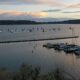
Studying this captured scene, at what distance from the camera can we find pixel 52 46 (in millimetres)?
53531

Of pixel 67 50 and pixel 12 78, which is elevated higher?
pixel 12 78

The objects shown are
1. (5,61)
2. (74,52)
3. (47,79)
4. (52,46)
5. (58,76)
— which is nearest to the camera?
(47,79)

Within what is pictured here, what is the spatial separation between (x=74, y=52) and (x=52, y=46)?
9.69m

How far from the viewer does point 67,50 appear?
46.6 meters

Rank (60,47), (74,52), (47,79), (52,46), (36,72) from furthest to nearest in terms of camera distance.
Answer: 1. (52,46)
2. (60,47)
3. (74,52)
4. (36,72)
5. (47,79)

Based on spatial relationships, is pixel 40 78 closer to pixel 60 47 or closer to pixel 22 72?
pixel 22 72

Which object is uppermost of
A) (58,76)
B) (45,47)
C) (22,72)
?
(22,72)

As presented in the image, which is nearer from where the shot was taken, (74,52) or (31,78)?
(31,78)

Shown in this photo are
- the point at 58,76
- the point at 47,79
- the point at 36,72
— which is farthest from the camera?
the point at 58,76

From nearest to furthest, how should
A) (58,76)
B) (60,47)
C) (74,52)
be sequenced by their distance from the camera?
(58,76), (74,52), (60,47)

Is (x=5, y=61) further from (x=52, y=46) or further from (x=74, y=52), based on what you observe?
(x=52, y=46)

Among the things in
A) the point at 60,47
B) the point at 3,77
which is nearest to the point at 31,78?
the point at 3,77

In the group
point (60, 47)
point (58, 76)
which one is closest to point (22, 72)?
point (58, 76)

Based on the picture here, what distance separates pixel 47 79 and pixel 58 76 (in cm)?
360
